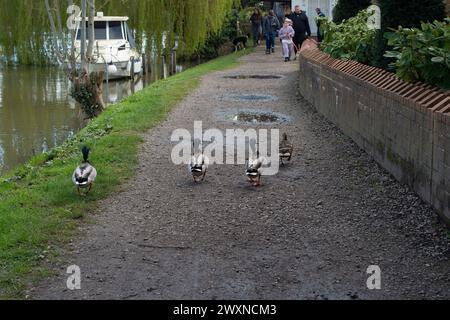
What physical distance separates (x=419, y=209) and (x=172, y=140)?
6037 mm

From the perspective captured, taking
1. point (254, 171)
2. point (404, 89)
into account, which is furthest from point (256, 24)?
point (254, 171)

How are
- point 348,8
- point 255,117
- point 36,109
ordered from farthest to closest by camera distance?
point 36,109, point 348,8, point 255,117

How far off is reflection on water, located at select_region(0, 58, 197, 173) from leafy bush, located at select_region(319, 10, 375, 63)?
7.29 meters

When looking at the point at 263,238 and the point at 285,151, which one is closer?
the point at 263,238

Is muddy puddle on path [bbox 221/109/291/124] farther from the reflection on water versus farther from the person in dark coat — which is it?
the person in dark coat

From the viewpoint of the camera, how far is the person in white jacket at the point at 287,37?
28.4 metres

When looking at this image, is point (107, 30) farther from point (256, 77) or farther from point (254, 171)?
point (254, 171)

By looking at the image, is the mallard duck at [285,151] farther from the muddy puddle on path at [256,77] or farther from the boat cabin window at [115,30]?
the boat cabin window at [115,30]

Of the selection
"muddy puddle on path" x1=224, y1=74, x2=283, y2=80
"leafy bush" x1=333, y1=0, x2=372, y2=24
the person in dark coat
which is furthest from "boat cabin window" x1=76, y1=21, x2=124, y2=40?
"leafy bush" x1=333, y1=0, x2=372, y2=24

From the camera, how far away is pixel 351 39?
654 inches

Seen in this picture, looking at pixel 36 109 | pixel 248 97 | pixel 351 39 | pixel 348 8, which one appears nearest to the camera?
pixel 351 39

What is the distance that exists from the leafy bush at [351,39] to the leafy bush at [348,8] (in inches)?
75.7

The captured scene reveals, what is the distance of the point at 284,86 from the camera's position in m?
22.3

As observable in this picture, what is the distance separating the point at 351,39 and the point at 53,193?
910cm
